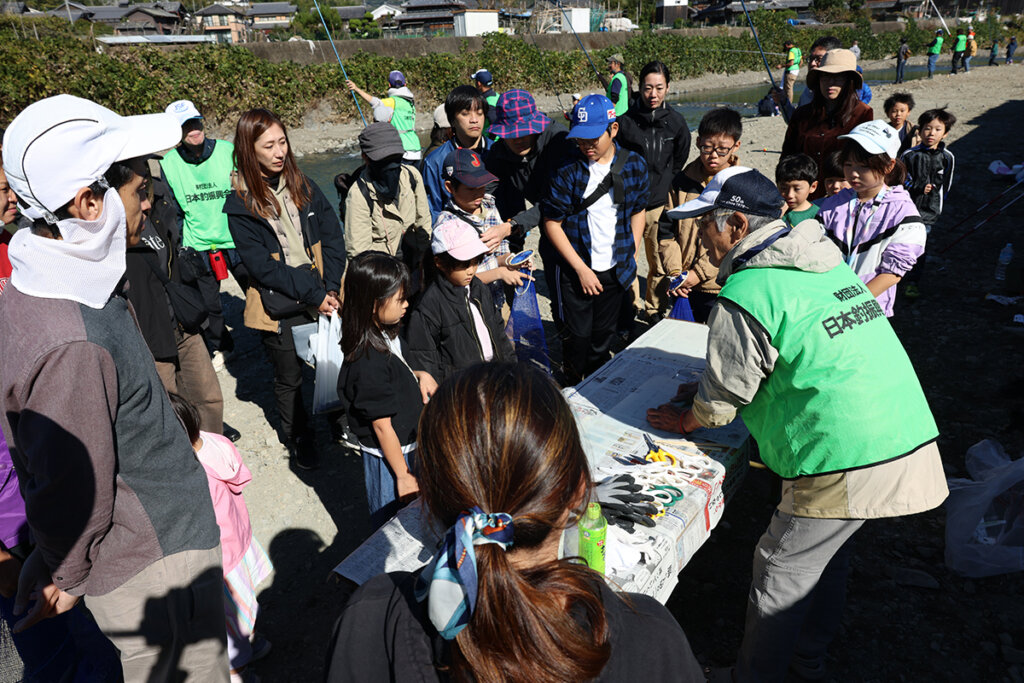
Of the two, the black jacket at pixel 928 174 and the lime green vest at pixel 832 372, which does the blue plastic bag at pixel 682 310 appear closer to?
the lime green vest at pixel 832 372

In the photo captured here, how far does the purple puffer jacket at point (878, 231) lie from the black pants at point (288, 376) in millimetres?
3045

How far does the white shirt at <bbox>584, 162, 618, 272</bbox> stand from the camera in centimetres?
356

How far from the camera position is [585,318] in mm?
3875

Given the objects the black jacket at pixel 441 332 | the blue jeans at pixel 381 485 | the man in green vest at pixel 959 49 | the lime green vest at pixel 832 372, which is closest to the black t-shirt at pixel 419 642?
the lime green vest at pixel 832 372

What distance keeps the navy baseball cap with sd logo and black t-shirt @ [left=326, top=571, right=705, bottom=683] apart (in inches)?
54.5

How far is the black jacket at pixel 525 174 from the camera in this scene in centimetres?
390

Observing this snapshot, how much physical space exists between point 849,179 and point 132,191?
3210 mm

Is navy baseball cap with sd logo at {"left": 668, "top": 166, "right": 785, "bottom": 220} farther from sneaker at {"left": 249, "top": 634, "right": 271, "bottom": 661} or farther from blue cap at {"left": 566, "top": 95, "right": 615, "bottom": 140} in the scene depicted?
sneaker at {"left": 249, "top": 634, "right": 271, "bottom": 661}

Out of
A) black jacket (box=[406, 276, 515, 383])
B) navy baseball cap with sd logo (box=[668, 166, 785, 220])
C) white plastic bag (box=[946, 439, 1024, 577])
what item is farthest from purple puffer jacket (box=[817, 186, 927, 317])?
black jacket (box=[406, 276, 515, 383])

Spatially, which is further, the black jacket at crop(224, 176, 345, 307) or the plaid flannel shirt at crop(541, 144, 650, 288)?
the plaid flannel shirt at crop(541, 144, 650, 288)

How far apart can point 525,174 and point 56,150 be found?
3.04 metres

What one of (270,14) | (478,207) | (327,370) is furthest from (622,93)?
(270,14)

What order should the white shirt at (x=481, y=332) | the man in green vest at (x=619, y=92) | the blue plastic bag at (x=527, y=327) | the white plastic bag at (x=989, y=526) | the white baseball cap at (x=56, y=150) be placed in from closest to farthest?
the white baseball cap at (x=56, y=150)
the white plastic bag at (x=989, y=526)
the white shirt at (x=481, y=332)
the blue plastic bag at (x=527, y=327)
the man in green vest at (x=619, y=92)

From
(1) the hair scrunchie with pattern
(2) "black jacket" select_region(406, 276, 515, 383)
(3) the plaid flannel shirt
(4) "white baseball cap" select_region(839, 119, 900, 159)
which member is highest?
(4) "white baseball cap" select_region(839, 119, 900, 159)
